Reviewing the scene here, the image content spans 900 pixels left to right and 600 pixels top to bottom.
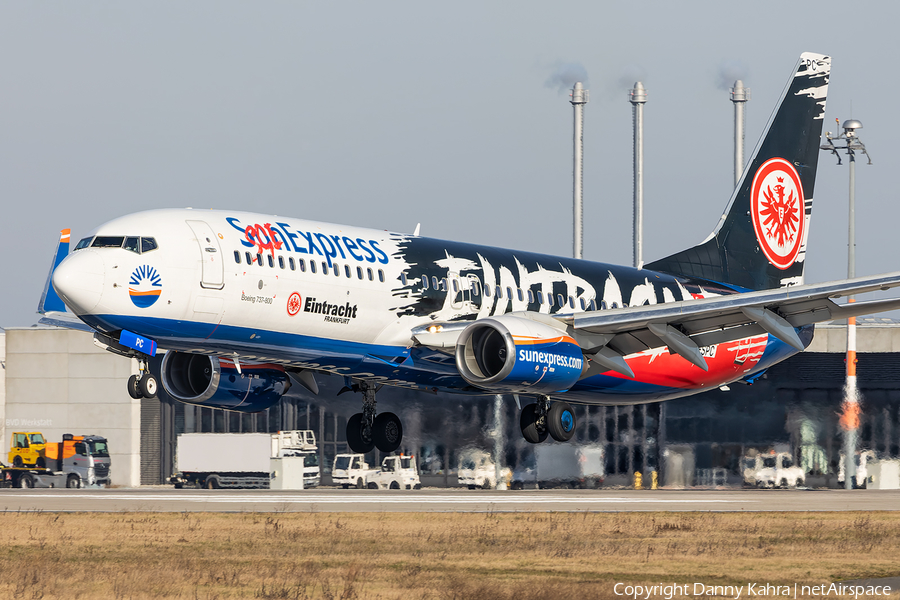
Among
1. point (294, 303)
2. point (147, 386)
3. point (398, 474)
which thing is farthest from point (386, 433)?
point (398, 474)

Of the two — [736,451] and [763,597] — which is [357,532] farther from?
[736,451]

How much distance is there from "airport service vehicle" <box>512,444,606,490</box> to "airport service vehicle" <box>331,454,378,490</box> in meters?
11.9

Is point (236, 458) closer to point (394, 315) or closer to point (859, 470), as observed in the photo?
point (859, 470)

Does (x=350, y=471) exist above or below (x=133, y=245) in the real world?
below

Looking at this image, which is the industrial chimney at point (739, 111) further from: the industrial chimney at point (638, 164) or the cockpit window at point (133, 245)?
the cockpit window at point (133, 245)

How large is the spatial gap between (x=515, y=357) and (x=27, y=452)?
181ft

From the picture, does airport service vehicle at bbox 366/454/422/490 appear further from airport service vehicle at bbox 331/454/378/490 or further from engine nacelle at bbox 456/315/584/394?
engine nacelle at bbox 456/315/584/394

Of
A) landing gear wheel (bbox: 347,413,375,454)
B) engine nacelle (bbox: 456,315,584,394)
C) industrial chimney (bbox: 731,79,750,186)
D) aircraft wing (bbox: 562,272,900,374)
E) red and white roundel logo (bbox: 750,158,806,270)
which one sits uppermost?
industrial chimney (bbox: 731,79,750,186)

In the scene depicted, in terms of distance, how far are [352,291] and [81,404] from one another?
5965cm

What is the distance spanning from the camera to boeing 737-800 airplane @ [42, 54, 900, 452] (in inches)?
1141

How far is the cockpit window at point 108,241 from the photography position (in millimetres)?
28542

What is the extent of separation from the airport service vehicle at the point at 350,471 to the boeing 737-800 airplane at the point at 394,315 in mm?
35038

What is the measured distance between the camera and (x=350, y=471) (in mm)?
75750

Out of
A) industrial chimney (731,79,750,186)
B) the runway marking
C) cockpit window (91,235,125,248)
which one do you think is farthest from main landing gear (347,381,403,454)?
industrial chimney (731,79,750,186)
